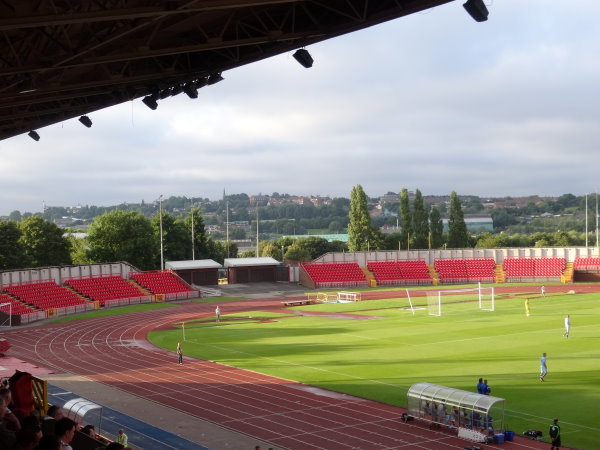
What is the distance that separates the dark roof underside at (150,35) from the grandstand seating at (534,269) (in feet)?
245

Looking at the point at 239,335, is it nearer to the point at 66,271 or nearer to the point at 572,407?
the point at 572,407

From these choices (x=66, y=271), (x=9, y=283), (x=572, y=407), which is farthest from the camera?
(x=66, y=271)

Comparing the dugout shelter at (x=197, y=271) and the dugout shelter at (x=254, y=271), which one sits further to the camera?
the dugout shelter at (x=254, y=271)

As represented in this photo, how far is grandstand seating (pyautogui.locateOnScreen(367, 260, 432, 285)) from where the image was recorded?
8850 cm

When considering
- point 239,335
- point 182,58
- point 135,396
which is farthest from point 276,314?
point 182,58

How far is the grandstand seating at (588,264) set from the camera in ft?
285

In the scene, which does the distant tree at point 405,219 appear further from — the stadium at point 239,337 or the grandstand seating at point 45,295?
the grandstand seating at point 45,295

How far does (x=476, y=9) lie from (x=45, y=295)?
6018 cm

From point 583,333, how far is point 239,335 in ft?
72.3

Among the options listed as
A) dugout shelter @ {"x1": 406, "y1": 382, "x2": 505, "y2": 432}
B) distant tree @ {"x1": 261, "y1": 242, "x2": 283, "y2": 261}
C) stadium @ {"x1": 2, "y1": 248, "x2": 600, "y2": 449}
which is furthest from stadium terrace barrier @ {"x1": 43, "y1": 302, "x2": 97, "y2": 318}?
distant tree @ {"x1": 261, "y1": 242, "x2": 283, "y2": 261}

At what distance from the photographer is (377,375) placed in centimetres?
3403

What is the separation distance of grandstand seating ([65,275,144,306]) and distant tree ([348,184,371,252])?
4879 cm

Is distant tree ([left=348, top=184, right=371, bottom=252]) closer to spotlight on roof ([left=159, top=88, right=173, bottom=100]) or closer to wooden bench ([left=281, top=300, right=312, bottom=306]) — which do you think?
wooden bench ([left=281, top=300, right=312, bottom=306])

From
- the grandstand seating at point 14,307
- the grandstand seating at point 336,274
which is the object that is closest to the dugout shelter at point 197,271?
the grandstand seating at point 336,274
